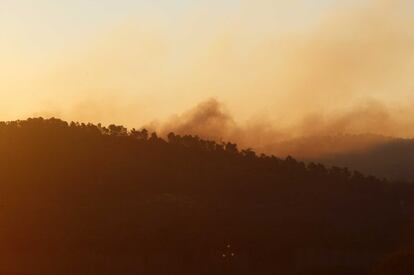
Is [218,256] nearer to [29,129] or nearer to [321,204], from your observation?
[321,204]

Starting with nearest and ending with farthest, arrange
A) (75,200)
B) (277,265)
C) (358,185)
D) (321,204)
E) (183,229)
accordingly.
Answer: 1. (277,265)
2. (183,229)
3. (75,200)
4. (321,204)
5. (358,185)

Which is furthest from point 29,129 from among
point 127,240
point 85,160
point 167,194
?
point 127,240

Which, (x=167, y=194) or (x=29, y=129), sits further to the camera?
(x=29, y=129)

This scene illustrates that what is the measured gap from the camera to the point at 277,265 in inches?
3246

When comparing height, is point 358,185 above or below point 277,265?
above

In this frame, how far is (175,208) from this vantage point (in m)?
103

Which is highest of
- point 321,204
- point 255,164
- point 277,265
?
point 255,164

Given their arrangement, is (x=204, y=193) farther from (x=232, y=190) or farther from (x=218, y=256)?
(x=218, y=256)

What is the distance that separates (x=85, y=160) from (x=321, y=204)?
117ft

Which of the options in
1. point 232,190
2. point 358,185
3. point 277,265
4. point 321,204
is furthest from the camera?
point 358,185

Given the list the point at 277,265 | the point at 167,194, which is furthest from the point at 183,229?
the point at 167,194

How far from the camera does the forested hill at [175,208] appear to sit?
7875 cm

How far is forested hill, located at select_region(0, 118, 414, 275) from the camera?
7875cm

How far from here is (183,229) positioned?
94875mm
